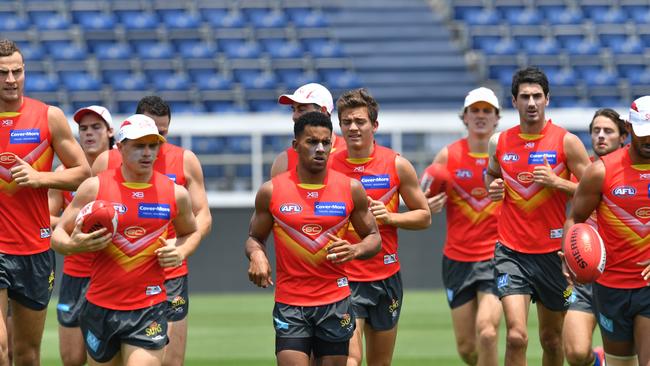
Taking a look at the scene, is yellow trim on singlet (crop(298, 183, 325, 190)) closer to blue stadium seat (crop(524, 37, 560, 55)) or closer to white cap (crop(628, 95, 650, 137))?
white cap (crop(628, 95, 650, 137))

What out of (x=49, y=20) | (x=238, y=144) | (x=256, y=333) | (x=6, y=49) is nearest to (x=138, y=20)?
(x=49, y=20)

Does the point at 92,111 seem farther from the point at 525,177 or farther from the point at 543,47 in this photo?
the point at 543,47

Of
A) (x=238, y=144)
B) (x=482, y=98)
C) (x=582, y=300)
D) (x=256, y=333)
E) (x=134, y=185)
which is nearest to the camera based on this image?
(x=134, y=185)

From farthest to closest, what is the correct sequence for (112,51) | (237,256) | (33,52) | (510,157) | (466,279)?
(112,51), (33,52), (237,256), (466,279), (510,157)

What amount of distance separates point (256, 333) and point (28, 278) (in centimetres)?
711

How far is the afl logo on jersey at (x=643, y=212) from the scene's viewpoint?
8.50 metres

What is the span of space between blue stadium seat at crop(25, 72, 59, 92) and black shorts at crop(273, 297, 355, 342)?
16.5m

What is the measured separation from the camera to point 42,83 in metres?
24.1

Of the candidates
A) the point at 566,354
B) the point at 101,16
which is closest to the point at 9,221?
the point at 566,354

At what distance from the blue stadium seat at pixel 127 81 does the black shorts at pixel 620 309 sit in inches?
655

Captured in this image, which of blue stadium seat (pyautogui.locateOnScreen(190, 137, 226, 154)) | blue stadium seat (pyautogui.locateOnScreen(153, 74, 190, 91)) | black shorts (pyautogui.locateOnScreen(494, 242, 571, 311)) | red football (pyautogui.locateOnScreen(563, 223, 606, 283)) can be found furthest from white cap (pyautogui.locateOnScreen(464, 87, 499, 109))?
blue stadium seat (pyautogui.locateOnScreen(153, 74, 190, 91))

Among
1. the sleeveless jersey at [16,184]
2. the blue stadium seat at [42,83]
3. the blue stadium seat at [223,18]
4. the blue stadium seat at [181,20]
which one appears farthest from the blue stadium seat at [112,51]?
the sleeveless jersey at [16,184]

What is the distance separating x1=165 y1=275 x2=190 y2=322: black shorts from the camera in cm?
979

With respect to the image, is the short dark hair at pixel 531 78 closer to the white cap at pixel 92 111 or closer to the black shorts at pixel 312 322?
the black shorts at pixel 312 322
